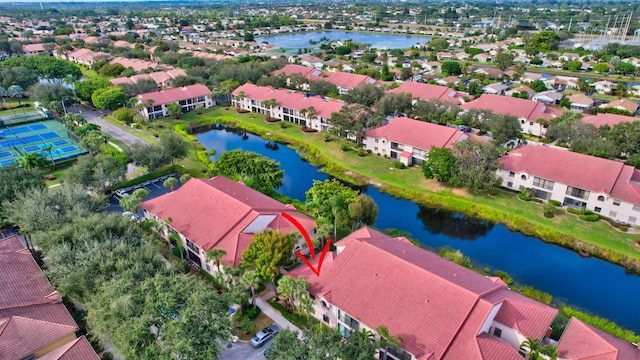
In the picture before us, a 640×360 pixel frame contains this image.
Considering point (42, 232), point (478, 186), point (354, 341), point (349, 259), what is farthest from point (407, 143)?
point (42, 232)

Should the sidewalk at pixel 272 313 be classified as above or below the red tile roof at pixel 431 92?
below

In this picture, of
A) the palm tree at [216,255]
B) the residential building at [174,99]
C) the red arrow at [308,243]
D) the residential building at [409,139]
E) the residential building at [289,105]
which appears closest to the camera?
the palm tree at [216,255]

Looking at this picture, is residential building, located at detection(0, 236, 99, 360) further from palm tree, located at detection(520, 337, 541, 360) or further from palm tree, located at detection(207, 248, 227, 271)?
palm tree, located at detection(520, 337, 541, 360)

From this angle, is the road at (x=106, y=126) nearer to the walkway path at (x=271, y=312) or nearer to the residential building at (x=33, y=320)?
the residential building at (x=33, y=320)

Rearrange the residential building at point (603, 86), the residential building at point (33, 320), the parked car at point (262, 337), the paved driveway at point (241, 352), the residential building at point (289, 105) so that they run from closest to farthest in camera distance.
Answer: the residential building at point (33, 320)
the paved driveway at point (241, 352)
the parked car at point (262, 337)
the residential building at point (289, 105)
the residential building at point (603, 86)

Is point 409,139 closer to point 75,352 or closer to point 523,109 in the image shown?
point 523,109

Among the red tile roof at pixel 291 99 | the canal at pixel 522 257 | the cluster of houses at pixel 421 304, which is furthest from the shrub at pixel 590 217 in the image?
the red tile roof at pixel 291 99

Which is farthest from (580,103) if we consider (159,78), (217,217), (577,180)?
(159,78)

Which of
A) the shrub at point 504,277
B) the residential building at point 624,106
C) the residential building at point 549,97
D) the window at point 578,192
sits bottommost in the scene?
the shrub at point 504,277
